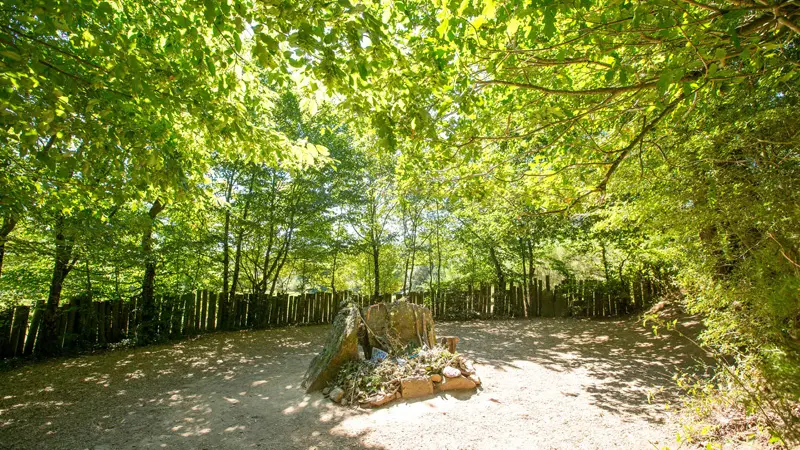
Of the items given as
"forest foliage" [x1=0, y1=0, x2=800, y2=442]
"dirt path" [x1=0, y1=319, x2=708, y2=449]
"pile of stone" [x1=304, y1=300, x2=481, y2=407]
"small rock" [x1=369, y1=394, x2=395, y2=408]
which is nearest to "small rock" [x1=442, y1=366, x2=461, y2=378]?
"pile of stone" [x1=304, y1=300, x2=481, y2=407]

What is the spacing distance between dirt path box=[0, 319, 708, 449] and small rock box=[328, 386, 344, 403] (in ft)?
0.29

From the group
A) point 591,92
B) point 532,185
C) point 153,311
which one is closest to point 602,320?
point 532,185

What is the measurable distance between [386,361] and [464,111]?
3.35m

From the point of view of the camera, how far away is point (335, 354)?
4797mm

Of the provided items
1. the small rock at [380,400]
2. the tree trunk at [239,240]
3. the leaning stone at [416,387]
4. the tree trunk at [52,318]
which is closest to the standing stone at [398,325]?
the leaning stone at [416,387]

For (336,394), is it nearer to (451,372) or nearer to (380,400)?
(380,400)

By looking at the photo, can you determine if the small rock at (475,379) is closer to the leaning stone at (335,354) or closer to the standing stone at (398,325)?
the standing stone at (398,325)

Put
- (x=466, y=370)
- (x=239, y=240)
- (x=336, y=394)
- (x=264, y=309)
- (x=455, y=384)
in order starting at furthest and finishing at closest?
(x=264, y=309) < (x=239, y=240) < (x=466, y=370) < (x=455, y=384) < (x=336, y=394)

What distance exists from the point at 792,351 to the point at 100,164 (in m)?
5.59

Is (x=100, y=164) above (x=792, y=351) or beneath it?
above

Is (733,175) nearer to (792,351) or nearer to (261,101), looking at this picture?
(792,351)

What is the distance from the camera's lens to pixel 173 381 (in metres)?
4.97

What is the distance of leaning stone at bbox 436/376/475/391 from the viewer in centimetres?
443

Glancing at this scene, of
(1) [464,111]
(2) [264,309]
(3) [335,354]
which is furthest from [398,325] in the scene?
(2) [264,309]
